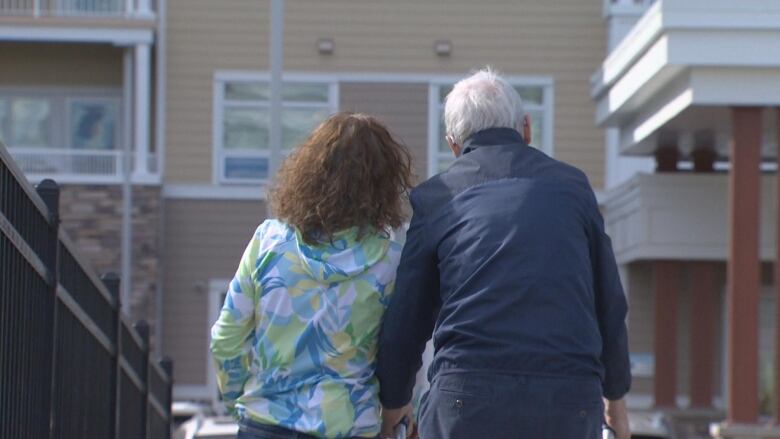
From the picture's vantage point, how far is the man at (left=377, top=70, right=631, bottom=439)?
14.4ft

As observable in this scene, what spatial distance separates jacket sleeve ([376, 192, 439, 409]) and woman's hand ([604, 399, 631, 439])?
60 centimetres

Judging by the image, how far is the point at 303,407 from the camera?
15.0ft

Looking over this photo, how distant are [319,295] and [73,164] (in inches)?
921

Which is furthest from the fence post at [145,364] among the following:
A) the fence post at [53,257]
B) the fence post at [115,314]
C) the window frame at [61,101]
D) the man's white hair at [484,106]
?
the window frame at [61,101]

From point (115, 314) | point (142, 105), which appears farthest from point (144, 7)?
point (115, 314)

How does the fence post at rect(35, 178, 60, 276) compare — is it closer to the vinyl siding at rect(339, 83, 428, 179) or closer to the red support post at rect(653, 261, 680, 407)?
the red support post at rect(653, 261, 680, 407)

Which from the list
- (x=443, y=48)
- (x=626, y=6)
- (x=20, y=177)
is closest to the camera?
(x=20, y=177)

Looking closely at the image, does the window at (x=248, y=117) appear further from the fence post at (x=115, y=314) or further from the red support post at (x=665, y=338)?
the fence post at (x=115, y=314)

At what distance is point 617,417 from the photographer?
482cm

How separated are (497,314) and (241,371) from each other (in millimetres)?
807

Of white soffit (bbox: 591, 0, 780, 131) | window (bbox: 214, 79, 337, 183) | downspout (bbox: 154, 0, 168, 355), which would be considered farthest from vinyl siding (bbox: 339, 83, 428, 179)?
white soffit (bbox: 591, 0, 780, 131)

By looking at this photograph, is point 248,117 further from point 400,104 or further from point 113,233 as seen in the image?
point 113,233

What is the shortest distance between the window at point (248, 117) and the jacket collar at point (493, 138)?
75.2 feet

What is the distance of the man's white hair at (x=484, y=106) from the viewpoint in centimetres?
484
